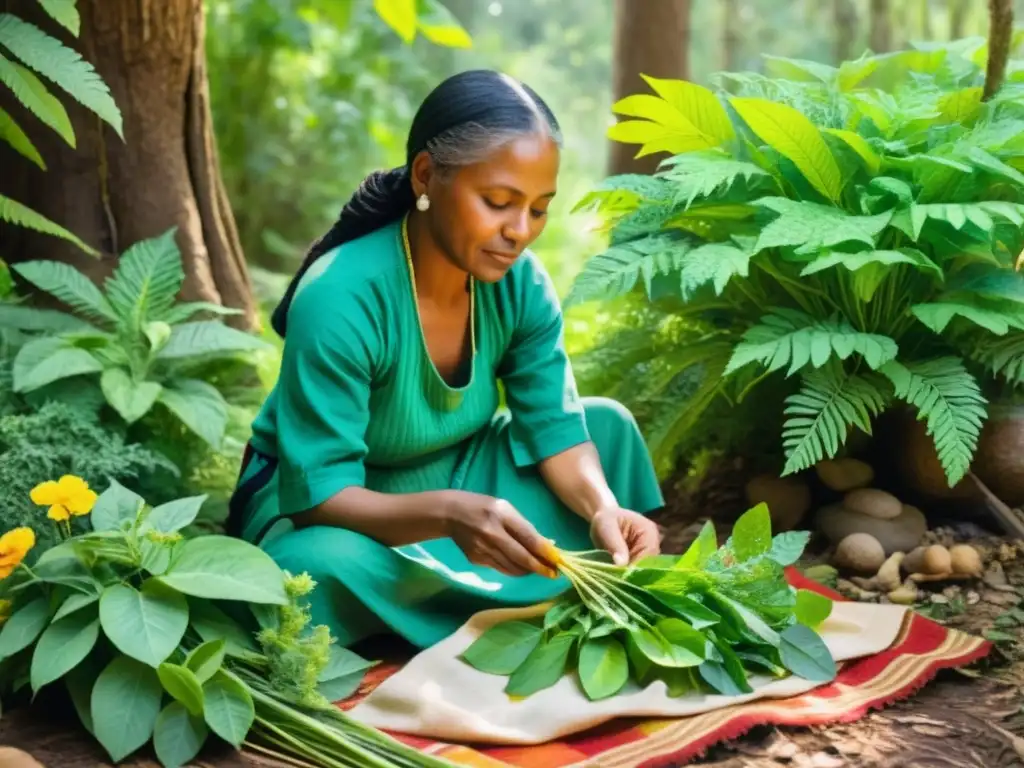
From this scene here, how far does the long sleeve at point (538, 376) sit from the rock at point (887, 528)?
37.6 inches

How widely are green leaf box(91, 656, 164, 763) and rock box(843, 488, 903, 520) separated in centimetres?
205

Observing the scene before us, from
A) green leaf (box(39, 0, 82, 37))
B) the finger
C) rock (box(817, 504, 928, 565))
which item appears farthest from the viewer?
rock (box(817, 504, 928, 565))

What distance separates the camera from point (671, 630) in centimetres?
245

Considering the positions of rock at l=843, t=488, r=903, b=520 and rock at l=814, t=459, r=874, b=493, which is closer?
rock at l=843, t=488, r=903, b=520

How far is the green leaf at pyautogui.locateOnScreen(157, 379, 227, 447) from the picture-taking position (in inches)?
129

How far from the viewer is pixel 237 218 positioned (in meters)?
6.69

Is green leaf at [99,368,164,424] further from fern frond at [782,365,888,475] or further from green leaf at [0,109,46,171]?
fern frond at [782,365,888,475]

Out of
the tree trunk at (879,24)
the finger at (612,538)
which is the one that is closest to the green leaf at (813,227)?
the finger at (612,538)

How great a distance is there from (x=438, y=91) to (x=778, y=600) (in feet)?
4.40

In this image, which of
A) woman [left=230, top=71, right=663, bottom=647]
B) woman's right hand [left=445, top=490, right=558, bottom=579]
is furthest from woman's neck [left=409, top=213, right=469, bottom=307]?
woman's right hand [left=445, top=490, right=558, bottom=579]

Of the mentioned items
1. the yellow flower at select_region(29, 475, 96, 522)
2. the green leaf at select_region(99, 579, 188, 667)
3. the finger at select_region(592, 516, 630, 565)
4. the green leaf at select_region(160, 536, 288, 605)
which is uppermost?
the yellow flower at select_region(29, 475, 96, 522)

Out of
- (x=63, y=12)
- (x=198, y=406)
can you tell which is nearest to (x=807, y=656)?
(x=198, y=406)

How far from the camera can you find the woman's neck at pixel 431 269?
2.70m

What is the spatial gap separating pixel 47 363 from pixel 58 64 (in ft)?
2.59
